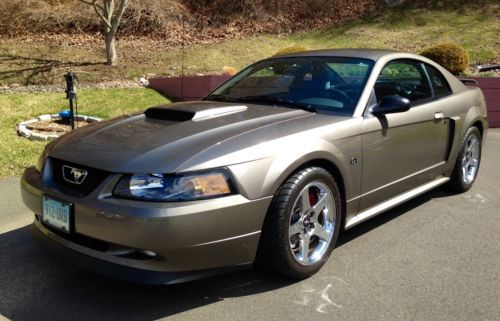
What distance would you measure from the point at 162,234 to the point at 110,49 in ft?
36.0

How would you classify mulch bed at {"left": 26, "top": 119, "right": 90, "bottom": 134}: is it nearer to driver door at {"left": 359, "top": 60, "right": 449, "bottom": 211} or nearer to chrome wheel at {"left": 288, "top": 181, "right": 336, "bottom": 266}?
driver door at {"left": 359, "top": 60, "right": 449, "bottom": 211}

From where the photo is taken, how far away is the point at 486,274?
11.5 feet

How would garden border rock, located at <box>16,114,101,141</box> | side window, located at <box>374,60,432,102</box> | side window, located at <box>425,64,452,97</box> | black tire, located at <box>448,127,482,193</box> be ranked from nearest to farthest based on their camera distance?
1. side window, located at <box>374,60,432,102</box>
2. side window, located at <box>425,64,452,97</box>
3. black tire, located at <box>448,127,482,193</box>
4. garden border rock, located at <box>16,114,101,141</box>

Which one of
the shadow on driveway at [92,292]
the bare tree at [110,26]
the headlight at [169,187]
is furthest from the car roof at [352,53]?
the bare tree at [110,26]

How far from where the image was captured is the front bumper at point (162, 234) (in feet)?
8.84

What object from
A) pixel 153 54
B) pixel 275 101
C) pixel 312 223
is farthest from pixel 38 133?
pixel 153 54

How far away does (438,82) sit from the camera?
16.1 ft

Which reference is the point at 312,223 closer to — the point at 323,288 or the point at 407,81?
the point at 323,288

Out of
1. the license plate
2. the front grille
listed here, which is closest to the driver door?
the front grille

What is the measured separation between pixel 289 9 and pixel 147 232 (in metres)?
18.6

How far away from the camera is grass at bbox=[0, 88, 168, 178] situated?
6.66 m

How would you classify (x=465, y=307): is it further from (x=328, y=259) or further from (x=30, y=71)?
(x=30, y=71)

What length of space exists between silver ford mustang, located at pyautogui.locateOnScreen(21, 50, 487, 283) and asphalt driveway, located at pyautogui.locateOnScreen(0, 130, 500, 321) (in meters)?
0.24

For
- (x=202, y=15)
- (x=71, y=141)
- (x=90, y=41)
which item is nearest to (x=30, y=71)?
(x=90, y=41)
